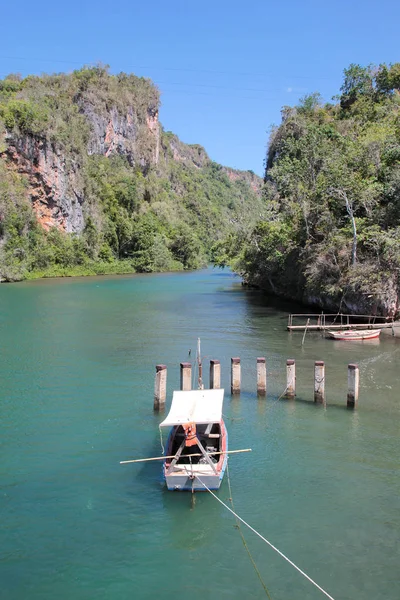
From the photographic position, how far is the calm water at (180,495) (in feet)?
35.5

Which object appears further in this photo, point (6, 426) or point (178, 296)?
point (178, 296)

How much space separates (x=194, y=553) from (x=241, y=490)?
9.77 ft

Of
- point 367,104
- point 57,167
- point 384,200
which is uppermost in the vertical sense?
point 367,104

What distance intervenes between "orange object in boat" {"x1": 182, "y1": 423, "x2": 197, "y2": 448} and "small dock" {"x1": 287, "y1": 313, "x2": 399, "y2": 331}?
20716 millimetres

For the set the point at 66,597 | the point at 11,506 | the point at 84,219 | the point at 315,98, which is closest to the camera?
the point at 66,597

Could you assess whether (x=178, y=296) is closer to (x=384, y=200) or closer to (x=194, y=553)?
(x=384, y=200)

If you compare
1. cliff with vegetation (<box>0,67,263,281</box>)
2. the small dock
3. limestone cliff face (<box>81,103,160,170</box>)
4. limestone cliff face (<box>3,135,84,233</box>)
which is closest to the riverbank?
cliff with vegetation (<box>0,67,263,281</box>)

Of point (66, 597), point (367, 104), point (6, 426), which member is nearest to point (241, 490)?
point (66, 597)

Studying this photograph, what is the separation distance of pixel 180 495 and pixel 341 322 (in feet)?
89.3

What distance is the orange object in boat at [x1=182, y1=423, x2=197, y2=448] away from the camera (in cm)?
1395

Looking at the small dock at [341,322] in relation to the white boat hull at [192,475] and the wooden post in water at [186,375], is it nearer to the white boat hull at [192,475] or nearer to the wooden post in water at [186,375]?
the wooden post in water at [186,375]

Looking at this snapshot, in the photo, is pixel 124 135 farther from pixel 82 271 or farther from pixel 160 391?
pixel 160 391

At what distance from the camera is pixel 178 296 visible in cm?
6122

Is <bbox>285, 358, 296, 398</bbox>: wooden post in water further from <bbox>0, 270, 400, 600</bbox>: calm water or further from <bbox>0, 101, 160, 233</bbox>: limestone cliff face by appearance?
<bbox>0, 101, 160, 233</bbox>: limestone cliff face
